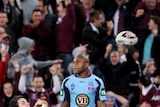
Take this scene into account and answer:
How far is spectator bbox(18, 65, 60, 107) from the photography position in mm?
13242

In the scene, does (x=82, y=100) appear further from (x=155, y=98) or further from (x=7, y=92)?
(x=155, y=98)

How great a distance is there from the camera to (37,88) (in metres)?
13.3

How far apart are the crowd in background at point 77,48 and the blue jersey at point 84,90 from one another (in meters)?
2.27

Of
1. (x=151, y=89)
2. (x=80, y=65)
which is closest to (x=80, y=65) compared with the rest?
(x=80, y=65)

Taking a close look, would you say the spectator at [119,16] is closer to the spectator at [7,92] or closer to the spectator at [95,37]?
the spectator at [95,37]

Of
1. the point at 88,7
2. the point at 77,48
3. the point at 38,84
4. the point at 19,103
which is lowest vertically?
the point at 19,103

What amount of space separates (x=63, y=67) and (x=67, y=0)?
144cm

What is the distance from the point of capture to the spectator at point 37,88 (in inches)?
521

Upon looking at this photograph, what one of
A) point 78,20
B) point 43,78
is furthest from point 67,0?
point 43,78

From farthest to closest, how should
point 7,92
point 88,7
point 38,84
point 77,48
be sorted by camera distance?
1. point 88,7
2. point 77,48
3. point 38,84
4. point 7,92

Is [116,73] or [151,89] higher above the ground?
[116,73]

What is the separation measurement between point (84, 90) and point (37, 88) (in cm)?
254

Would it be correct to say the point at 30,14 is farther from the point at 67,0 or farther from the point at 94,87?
the point at 94,87

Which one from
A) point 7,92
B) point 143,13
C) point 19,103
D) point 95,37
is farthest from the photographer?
point 143,13
